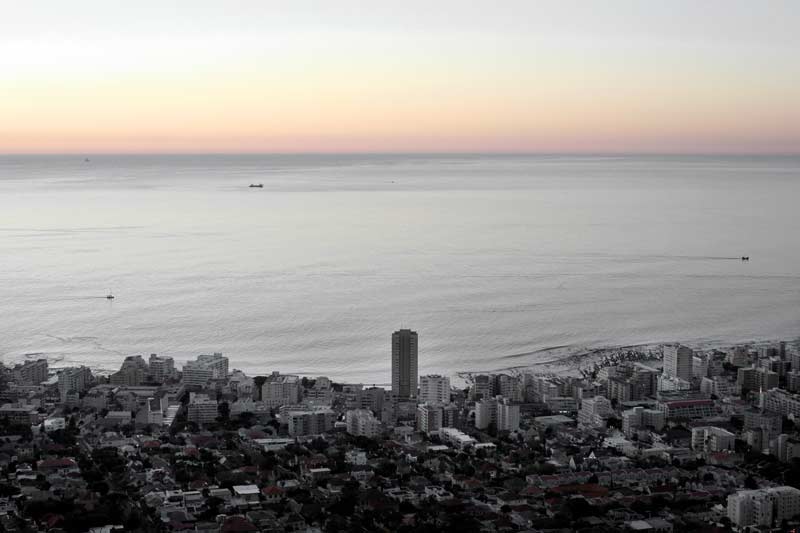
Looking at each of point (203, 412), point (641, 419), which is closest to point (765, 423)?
point (641, 419)

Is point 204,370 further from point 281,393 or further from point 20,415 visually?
point 20,415

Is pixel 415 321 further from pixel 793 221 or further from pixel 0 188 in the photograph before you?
pixel 0 188

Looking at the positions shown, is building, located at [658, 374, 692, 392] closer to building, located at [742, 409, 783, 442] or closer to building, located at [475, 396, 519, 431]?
building, located at [742, 409, 783, 442]

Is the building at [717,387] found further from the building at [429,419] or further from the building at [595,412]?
the building at [429,419]

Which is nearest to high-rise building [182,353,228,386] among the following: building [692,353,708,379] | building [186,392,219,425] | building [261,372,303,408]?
building [261,372,303,408]

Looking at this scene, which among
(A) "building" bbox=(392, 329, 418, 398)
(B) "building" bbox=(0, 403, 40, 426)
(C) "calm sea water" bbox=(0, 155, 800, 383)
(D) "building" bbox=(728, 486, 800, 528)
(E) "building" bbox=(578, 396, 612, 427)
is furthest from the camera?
(C) "calm sea water" bbox=(0, 155, 800, 383)

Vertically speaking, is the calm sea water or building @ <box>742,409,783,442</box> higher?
the calm sea water
